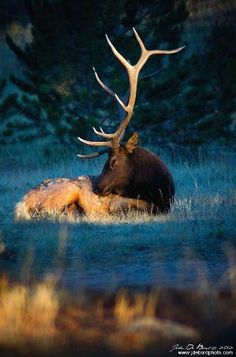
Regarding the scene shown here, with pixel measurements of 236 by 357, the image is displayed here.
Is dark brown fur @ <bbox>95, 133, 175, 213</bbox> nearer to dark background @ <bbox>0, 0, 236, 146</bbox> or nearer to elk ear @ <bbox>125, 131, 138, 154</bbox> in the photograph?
elk ear @ <bbox>125, 131, 138, 154</bbox>

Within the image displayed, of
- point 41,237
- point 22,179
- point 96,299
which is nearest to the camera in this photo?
point 96,299

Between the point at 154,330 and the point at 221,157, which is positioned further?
the point at 221,157

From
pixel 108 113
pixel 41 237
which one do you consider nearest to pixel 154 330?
pixel 41 237

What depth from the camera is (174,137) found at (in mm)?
18156

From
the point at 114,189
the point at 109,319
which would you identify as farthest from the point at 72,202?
the point at 109,319

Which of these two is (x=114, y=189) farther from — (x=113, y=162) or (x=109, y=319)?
(x=109, y=319)

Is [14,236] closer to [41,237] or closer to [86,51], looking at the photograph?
[41,237]

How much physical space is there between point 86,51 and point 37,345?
13.1 m

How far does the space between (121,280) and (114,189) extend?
11.4ft

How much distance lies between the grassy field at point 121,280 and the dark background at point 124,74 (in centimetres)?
637

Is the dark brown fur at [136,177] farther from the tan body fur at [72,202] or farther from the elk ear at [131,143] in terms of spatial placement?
the tan body fur at [72,202]

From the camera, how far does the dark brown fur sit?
10438mm

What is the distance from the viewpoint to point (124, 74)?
17953 millimetres

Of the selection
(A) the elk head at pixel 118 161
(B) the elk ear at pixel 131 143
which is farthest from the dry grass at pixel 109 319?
(B) the elk ear at pixel 131 143
